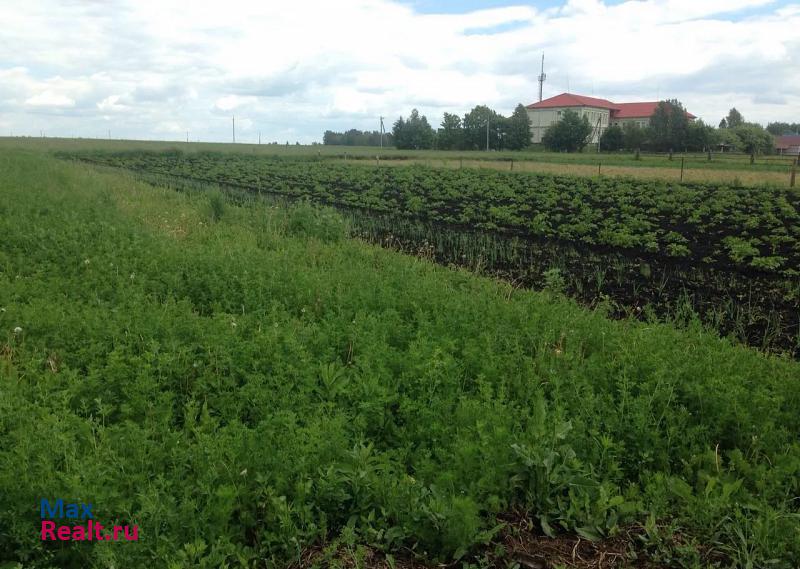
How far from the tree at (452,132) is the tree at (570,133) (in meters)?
16.3

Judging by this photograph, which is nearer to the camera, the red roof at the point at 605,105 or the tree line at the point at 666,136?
the tree line at the point at 666,136

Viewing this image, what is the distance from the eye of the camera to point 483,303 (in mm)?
7238

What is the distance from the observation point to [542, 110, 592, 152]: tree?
2815 inches

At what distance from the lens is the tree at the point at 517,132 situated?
268 feet

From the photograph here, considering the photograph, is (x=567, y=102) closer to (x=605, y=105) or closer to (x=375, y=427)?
(x=605, y=105)

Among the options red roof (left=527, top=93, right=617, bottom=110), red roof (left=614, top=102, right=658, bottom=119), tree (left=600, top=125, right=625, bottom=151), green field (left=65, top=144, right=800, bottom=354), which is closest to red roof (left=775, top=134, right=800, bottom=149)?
red roof (left=614, top=102, right=658, bottom=119)

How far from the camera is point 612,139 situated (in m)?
72.9

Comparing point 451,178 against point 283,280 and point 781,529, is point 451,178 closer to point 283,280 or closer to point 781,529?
point 283,280

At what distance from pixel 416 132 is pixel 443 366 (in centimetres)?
8912

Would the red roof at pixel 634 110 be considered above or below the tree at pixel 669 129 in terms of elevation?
above

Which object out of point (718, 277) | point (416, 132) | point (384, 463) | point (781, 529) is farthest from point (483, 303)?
point (416, 132)

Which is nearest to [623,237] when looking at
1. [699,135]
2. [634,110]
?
[699,135]

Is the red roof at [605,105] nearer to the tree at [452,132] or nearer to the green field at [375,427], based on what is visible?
the tree at [452,132]

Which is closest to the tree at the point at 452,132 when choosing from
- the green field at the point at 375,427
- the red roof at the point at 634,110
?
the red roof at the point at 634,110
